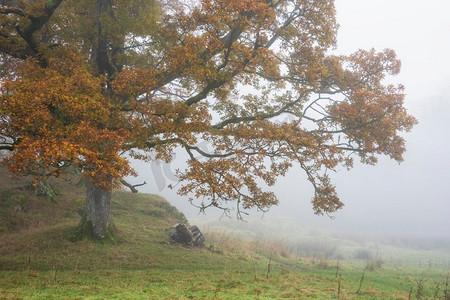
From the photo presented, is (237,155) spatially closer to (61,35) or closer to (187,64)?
(187,64)

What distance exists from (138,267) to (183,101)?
7.95 metres

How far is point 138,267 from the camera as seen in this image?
13859 millimetres

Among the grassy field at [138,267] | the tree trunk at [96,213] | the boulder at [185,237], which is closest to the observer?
the grassy field at [138,267]

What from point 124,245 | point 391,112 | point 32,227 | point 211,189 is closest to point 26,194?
point 32,227

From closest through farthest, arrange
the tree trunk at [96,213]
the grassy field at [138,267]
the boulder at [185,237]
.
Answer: the grassy field at [138,267]
the tree trunk at [96,213]
the boulder at [185,237]

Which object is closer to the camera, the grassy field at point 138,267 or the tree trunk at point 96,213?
the grassy field at point 138,267

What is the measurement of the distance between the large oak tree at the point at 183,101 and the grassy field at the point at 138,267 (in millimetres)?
2639

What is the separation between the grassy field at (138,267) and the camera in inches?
387

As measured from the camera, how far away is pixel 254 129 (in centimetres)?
1377

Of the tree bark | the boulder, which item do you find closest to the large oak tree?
the tree bark

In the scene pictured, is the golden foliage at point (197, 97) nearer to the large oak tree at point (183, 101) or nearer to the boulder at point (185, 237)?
Result: the large oak tree at point (183, 101)

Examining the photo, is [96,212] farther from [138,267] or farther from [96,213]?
[138,267]

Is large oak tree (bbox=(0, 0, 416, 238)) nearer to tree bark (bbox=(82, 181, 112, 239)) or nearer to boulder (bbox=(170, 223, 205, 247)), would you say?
tree bark (bbox=(82, 181, 112, 239))

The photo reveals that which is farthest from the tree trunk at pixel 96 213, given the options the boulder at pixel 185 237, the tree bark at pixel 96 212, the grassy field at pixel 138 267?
the boulder at pixel 185 237
